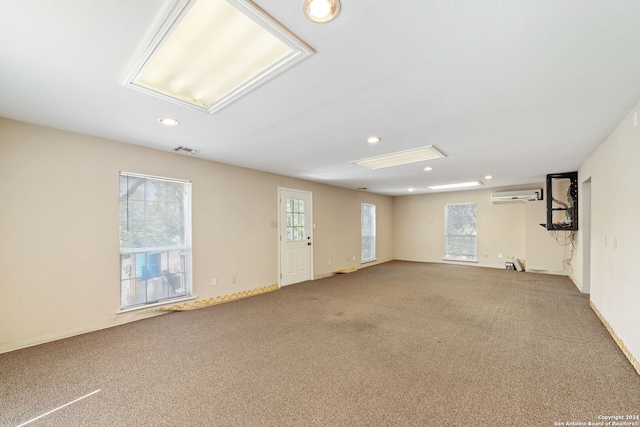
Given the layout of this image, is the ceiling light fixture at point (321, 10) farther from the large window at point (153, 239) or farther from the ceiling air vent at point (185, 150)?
the large window at point (153, 239)

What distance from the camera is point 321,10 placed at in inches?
51.4

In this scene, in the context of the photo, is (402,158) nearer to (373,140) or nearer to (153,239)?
(373,140)

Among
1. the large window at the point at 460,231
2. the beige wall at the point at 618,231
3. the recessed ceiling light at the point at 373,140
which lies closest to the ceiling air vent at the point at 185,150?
the recessed ceiling light at the point at 373,140

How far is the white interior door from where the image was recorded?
222 inches

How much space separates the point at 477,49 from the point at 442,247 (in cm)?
770

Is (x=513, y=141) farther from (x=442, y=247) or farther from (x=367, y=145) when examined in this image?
(x=442, y=247)

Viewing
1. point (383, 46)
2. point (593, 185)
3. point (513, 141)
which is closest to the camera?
point (383, 46)

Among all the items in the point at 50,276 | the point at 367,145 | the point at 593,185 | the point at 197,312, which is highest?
the point at 367,145

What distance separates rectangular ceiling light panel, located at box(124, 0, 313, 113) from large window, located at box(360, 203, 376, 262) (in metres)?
6.33

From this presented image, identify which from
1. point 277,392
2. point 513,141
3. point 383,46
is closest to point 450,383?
point 277,392

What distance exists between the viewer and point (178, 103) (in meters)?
2.33

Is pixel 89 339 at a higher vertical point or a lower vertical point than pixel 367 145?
lower

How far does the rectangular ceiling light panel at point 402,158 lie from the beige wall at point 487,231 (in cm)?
452

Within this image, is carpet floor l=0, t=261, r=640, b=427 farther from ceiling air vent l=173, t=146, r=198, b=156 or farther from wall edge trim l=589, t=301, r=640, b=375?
ceiling air vent l=173, t=146, r=198, b=156
